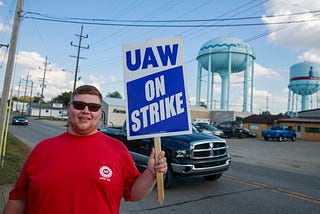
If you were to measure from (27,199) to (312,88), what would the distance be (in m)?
54.1

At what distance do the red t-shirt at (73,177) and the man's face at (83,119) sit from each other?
2.1 inches

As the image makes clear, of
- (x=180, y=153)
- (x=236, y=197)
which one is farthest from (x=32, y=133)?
(x=236, y=197)

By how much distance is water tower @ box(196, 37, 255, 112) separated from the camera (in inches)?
1909

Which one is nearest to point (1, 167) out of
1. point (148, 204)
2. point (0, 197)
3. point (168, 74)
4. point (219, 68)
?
point (0, 197)

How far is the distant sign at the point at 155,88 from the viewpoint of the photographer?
255 cm

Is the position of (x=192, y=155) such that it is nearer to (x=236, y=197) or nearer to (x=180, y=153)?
(x=180, y=153)

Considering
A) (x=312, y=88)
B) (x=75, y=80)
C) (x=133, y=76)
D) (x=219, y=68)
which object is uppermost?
(x=219, y=68)

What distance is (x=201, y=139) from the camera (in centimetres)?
675

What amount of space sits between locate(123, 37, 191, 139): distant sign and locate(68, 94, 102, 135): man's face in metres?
0.46

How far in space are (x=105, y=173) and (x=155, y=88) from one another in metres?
1.00

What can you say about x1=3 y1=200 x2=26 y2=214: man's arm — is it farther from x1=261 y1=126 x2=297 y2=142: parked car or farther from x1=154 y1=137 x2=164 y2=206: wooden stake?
x1=261 y1=126 x2=297 y2=142: parked car

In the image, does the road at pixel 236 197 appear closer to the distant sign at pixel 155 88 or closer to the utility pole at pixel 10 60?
the distant sign at pixel 155 88

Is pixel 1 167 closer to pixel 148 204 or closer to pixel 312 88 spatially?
pixel 148 204

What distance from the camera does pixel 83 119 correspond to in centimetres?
217
